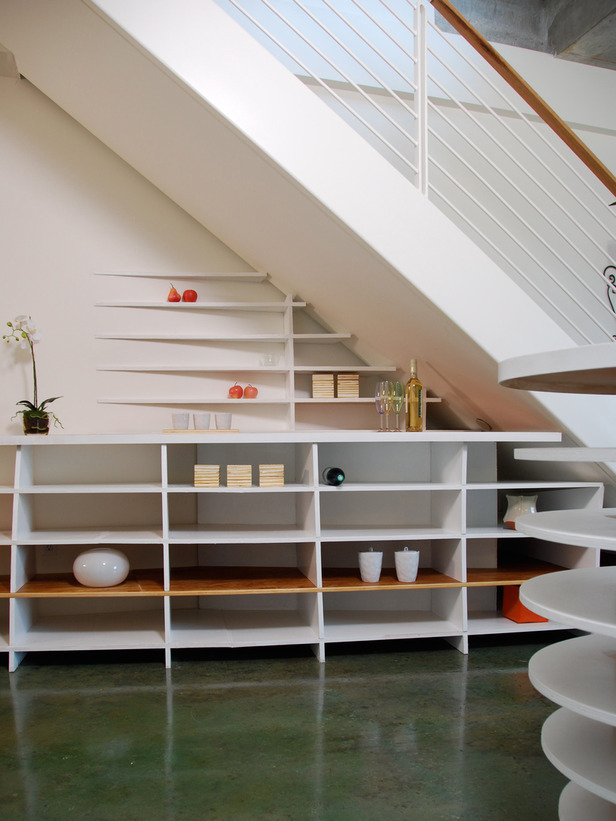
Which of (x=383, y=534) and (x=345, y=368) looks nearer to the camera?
(x=383, y=534)

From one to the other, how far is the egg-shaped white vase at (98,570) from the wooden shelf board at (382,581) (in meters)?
1.08

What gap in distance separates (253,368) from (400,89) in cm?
216

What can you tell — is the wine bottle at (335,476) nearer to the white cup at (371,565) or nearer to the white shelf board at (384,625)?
the white cup at (371,565)

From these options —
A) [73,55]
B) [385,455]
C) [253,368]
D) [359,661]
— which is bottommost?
[359,661]

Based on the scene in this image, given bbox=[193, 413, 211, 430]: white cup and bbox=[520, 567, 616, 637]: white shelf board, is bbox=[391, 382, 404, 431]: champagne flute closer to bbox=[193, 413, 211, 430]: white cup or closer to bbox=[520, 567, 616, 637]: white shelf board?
bbox=[193, 413, 211, 430]: white cup

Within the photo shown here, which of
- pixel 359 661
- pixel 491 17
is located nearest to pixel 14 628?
pixel 359 661

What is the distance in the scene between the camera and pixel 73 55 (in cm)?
375

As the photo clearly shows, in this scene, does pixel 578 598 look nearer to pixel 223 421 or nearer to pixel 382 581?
pixel 382 581

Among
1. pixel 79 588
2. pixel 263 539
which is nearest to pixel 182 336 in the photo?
pixel 263 539

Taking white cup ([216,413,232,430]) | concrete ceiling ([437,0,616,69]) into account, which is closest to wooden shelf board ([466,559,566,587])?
white cup ([216,413,232,430])

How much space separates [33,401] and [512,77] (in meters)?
3.16

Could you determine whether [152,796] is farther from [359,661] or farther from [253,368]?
[253,368]

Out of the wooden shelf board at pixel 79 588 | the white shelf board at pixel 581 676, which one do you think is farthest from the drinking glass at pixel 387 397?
the white shelf board at pixel 581 676

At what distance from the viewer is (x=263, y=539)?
A: 12.1 ft
